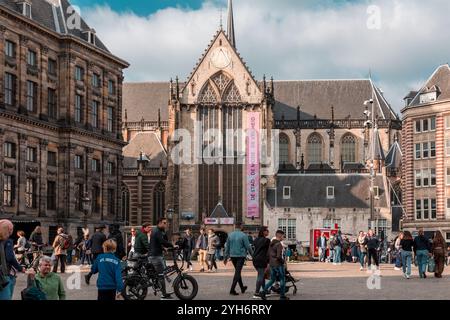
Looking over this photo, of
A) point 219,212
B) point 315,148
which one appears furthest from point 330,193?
point 315,148

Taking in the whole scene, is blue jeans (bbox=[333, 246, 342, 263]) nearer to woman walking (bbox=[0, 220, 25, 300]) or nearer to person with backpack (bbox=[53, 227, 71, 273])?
person with backpack (bbox=[53, 227, 71, 273])

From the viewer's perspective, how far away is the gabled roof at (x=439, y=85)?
224 ft

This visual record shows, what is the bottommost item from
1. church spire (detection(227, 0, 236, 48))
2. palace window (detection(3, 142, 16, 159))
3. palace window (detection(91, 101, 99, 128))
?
palace window (detection(3, 142, 16, 159))

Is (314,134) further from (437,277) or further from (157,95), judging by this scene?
(437,277)

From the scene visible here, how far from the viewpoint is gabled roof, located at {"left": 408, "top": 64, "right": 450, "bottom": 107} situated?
6831 cm

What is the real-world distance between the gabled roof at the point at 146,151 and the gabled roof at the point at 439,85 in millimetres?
30184

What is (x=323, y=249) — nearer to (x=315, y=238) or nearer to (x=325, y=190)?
(x=315, y=238)

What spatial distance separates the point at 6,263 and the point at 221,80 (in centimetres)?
7335

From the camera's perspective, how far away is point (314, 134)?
94875mm

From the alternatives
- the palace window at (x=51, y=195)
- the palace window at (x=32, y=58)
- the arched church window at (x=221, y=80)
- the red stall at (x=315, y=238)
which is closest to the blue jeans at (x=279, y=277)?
the red stall at (x=315, y=238)

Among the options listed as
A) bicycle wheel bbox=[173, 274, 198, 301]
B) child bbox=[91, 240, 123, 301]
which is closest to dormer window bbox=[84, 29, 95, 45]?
bicycle wheel bbox=[173, 274, 198, 301]

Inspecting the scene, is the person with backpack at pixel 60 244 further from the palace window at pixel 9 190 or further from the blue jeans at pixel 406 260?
the palace window at pixel 9 190

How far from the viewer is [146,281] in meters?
19.8

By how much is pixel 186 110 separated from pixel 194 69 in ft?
13.7
